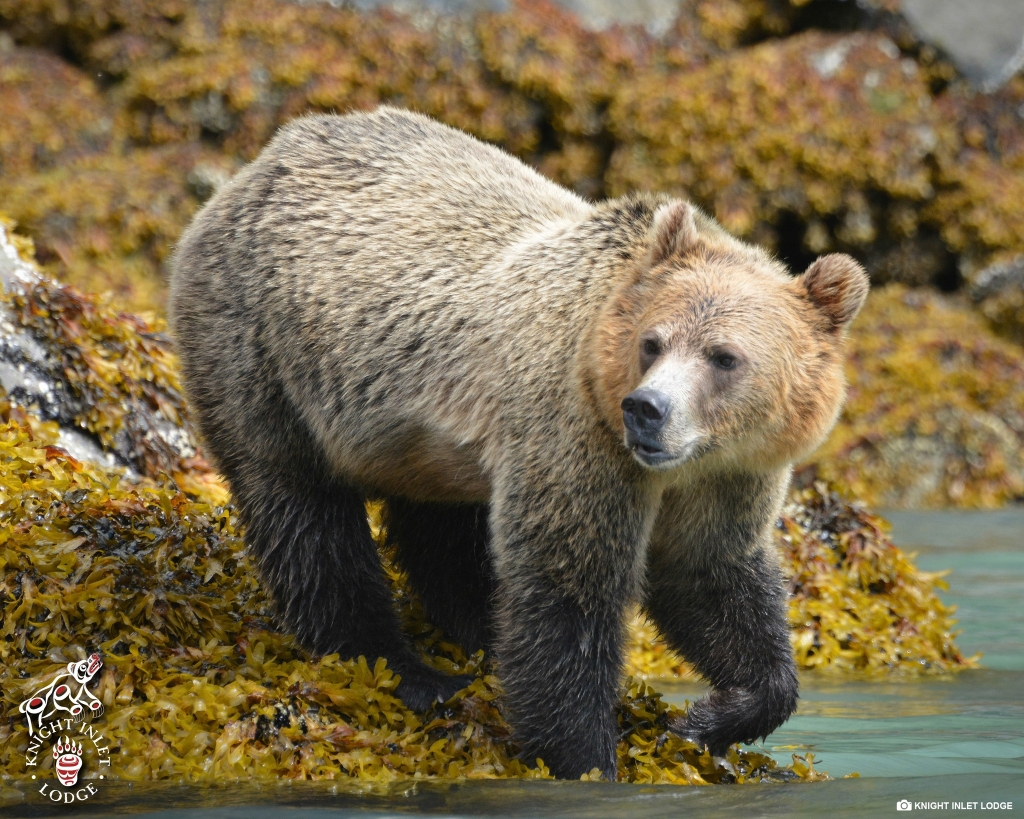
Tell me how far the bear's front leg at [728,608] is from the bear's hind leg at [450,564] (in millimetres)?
926

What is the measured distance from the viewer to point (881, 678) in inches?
297

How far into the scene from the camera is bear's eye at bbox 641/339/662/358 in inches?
181

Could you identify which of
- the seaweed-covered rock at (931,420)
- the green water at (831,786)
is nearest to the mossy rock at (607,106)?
the seaweed-covered rock at (931,420)

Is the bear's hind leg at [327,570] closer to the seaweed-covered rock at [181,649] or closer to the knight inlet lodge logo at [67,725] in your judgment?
the seaweed-covered rock at [181,649]

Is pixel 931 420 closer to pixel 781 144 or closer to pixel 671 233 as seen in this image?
pixel 781 144

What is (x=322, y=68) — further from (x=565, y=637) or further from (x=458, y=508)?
(x=565, y=637)

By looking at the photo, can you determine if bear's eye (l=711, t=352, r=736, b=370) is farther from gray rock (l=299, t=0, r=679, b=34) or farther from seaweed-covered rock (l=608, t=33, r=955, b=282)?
gray rock (l=299, t=0, r=679, b=34)

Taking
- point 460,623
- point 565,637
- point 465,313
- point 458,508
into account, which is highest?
point 465,313

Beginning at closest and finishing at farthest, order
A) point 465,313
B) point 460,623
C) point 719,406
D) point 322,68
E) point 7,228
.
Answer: point 719,406
point 465,313
point 460,623
point 7,228
point 322,68

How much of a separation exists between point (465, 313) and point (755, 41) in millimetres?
14437

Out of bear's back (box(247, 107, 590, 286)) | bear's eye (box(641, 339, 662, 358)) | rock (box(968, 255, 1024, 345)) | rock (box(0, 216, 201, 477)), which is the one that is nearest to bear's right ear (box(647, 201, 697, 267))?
bear's eye (box(641, 339, 662, 358))

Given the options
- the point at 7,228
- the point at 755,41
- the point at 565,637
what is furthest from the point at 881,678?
the point at 755,41

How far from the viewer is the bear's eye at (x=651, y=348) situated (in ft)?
15.1

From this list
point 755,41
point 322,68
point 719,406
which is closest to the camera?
point 719,406
